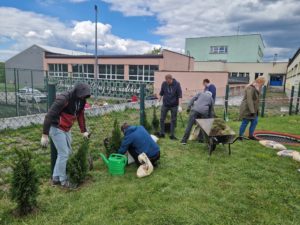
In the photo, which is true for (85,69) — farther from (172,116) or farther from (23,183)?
(23,183)

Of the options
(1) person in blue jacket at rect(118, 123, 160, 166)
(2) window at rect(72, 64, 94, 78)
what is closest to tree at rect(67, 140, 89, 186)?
(1) person in blue jacket at rect(118, 123, 160, 166)

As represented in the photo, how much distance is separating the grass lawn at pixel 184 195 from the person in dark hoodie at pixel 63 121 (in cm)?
34

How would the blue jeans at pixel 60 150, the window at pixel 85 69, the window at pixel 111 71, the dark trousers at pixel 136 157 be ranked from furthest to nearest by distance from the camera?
the window at pixel 85 69 < the window at pixel 111 71 < the dark trousers at pixel 136 157 < the blue jeans at pixel 60 150

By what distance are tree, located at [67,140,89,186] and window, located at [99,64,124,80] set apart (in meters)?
20.1

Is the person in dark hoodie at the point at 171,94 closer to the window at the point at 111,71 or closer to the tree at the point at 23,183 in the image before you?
the tree at the point at 23,183

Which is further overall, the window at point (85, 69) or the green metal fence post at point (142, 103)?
the window at point (85, 69)

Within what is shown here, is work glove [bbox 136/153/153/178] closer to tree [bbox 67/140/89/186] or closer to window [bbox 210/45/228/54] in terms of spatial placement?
tree [bbox 67/140/89/186]

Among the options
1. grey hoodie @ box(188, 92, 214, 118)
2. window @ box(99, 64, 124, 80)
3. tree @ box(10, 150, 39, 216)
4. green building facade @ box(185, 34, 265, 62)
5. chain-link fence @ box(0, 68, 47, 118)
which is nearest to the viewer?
tree @ box(10, 150, 39, 216)

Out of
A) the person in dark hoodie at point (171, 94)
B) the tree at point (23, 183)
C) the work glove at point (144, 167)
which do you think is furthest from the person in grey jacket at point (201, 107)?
the tree at point (23, 183)

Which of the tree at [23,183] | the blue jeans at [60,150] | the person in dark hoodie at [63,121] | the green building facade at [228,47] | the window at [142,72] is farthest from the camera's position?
the green building facade at [228,47]

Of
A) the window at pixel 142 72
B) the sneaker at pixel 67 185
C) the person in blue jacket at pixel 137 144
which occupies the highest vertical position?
the window at pixel 142 72

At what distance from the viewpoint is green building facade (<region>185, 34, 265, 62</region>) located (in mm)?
39156

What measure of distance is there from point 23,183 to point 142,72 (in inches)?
780

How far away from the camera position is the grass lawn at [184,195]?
257cm
